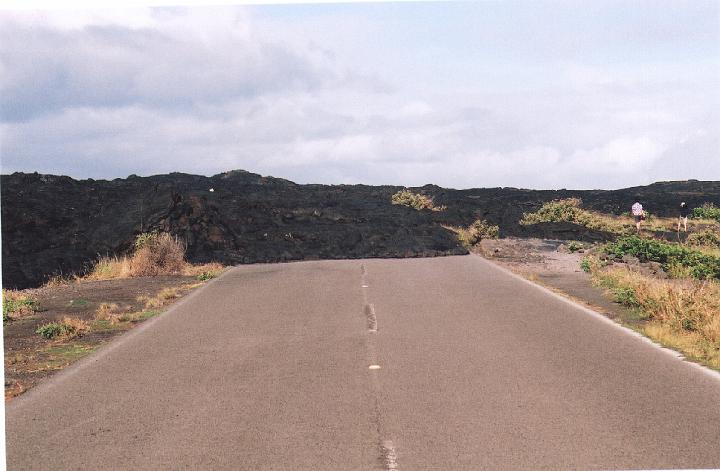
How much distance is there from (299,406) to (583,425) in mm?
2650

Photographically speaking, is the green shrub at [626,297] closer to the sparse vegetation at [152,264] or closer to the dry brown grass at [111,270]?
the sparse vegetation at [152,264]

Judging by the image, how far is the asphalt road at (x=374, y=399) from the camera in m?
5.61

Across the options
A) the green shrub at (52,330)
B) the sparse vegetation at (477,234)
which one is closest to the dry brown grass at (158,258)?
the green shrub at (52,330)

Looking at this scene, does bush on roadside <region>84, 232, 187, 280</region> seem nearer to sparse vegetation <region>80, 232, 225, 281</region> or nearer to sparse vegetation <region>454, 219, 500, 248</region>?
sparse vegetation <region>80, 232, 225, 281</region>

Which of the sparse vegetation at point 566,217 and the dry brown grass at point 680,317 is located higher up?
the sparse vegetation at point 566,217

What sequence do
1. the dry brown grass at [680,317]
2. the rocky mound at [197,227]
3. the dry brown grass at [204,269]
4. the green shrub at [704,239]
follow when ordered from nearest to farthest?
the dry brown grass at [680,317] < the dry brown grass at [204,269] < the rocky mound at [197,227] < the green shrub at [704,239]

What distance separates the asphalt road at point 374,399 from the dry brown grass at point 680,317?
1.46 feet

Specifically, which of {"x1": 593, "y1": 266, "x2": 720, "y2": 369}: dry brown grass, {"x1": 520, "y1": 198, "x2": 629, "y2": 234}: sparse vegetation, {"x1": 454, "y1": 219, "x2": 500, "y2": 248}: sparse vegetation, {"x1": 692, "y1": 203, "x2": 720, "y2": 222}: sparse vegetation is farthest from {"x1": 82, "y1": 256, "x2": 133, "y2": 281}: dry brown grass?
{"x1": 692, "y1": 203, "x2": 720, "y2": 222}: sparse vegetation

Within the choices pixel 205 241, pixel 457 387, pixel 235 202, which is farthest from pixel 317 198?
pixel 457 387

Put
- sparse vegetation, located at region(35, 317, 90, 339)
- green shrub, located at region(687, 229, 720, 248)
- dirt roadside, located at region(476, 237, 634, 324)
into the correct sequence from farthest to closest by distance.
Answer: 1. green shrub, located at region(687, 229, 720, 248)
2. dirt roadside, located at region(476, 237, 634, 324)
3. sparse vegetation, located at region(35, 317, 90, 339)

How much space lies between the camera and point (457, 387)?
7.63 m

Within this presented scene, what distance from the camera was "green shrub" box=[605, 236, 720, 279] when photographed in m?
21.3

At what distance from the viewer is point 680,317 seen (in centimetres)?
1159

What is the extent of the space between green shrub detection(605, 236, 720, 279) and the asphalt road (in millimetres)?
10543
